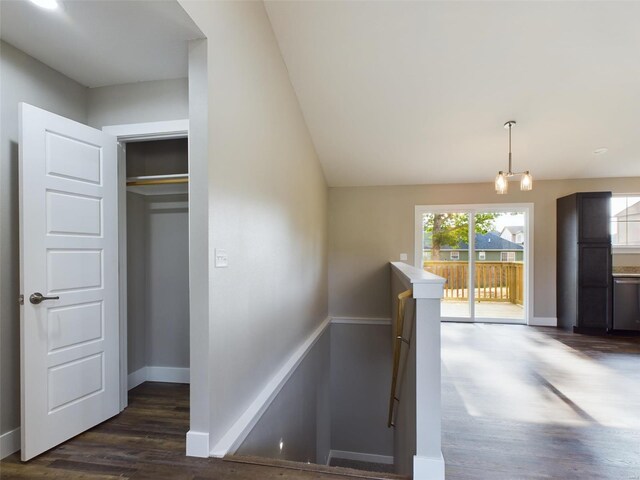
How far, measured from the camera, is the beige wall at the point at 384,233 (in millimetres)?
5242

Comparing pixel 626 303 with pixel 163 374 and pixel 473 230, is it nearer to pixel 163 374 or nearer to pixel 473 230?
pixel 473 230

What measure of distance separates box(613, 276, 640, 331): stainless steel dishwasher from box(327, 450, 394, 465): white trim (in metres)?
3.93

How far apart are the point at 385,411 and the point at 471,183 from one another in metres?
Answer: 3.99

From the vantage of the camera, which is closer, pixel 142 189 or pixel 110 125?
pixel 110 125

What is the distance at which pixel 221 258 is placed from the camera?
1830 mm

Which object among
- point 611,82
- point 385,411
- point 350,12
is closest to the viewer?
point 350,12

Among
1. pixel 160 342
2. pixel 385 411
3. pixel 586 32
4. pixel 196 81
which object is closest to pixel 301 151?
pixel 196 81

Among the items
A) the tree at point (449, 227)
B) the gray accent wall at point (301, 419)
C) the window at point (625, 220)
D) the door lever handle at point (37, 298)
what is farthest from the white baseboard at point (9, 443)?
the window at point (625, 220)

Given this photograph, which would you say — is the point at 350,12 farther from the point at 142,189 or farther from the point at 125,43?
the point at 142,189

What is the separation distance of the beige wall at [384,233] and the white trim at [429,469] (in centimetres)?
360

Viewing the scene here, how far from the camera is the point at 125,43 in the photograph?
5.93ft

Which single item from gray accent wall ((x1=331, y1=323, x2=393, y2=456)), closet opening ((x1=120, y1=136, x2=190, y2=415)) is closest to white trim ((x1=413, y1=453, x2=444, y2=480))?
closet opening ((x1=120, y1=136, x2=190, y2=415))

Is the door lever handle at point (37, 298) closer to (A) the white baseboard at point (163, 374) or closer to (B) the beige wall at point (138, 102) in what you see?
(B) the beige wall at point (138, 102)

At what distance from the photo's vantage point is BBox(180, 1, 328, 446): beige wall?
70.2 inches
